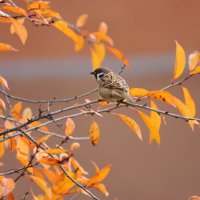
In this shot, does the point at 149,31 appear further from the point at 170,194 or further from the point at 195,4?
the point at 170,194

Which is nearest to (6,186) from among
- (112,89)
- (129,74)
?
(112,89)

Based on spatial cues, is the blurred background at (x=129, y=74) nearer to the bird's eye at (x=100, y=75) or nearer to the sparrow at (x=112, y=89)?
the bird's eye at (x=100, y=75)

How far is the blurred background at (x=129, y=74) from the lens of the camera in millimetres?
4723

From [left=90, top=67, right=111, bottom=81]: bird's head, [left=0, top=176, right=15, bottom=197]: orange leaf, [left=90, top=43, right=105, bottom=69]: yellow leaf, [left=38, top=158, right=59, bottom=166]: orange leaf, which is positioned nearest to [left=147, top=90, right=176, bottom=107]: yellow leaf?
[left=90, top=43, right=105, bottom=69]: yellow leaf

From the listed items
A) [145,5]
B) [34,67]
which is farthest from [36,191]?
[145,5]

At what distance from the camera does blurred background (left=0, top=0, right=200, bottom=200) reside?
4723 millimetres

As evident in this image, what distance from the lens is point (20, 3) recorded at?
4.38 m

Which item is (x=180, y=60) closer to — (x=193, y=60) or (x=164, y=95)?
(x=193, y=60)

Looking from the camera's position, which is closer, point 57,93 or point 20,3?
point 20,3

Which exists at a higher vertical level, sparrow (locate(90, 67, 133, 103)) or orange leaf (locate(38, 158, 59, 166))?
sparrow (locate(90, 67, 133, 103))

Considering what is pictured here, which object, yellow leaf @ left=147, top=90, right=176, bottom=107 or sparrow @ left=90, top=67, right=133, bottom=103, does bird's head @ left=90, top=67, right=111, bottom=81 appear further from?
yellow leaf @ left=147, top=90, right=176, bottom=107

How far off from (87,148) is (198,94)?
96cm

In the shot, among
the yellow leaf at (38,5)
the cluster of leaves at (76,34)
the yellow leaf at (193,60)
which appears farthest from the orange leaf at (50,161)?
the yellow leaf at (193,60)

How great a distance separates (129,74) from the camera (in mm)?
4895
